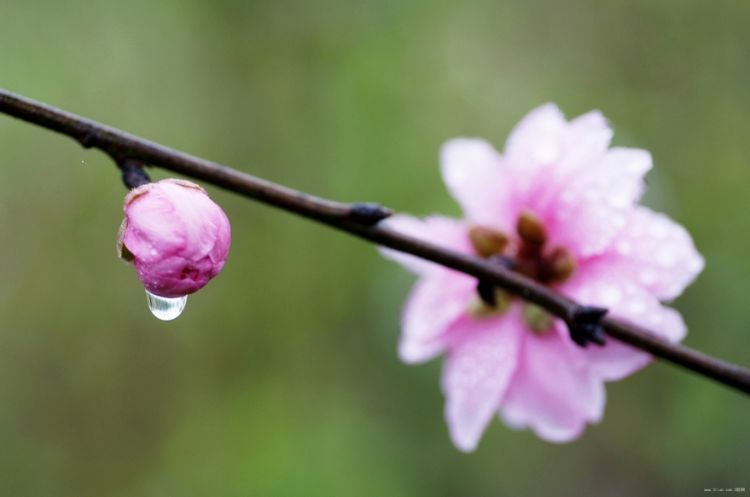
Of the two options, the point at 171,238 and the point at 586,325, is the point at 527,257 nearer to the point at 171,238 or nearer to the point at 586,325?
the point at 586,325

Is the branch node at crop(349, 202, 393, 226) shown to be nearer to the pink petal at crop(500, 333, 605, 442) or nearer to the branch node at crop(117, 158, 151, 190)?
the branch node at crop(117, 158, 151, 190)

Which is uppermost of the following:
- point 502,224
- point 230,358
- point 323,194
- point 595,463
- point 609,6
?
point 609,6

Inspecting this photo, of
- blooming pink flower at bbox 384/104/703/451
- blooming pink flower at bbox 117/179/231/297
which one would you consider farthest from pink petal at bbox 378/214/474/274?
blooming pink flower at bbox 117/179/231/297

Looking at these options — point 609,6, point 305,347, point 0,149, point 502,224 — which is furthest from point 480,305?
point 0,149

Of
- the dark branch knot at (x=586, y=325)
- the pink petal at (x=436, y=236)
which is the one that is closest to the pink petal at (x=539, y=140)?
the pink petal at (x=436, y=236)

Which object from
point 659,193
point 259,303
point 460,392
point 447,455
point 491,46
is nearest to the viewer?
point 460,392

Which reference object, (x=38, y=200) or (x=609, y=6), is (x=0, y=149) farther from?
(x=609, y=6)

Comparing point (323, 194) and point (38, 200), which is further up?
point (323, 194)
